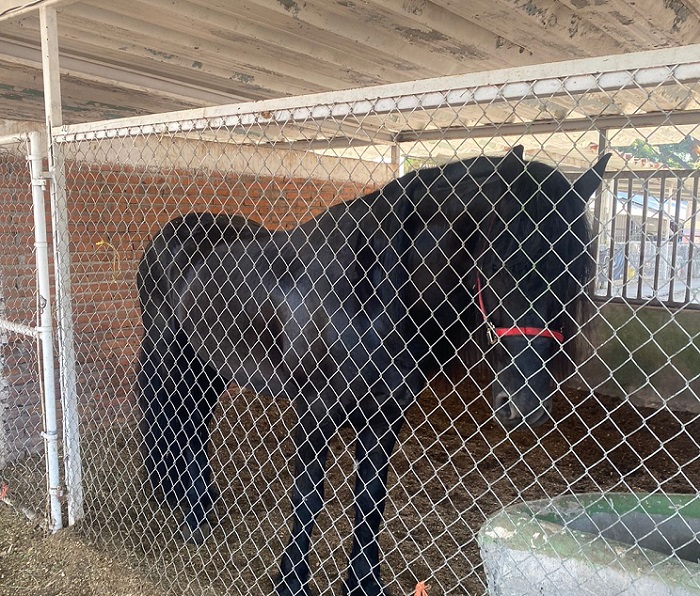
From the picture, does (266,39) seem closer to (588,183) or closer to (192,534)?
(588,183)

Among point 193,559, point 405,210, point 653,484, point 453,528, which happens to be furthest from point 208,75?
point 653,484

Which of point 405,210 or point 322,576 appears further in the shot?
point 322,576

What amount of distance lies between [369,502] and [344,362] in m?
0.72

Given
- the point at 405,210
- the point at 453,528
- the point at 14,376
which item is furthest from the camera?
the point at 14,376

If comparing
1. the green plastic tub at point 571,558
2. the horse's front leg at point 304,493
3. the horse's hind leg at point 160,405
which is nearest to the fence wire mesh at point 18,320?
the horse's hind leg at point 160,405

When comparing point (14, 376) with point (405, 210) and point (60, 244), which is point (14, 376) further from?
point (405, 210)

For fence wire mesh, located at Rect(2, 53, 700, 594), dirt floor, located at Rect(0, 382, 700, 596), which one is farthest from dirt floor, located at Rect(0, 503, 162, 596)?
fence wire mesh, located at Rect(2, 53, 700, 594)

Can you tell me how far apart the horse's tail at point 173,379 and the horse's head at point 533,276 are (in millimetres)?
2051

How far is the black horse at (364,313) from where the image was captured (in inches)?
63.2

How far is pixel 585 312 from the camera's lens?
5.71 ft

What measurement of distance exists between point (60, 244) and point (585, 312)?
92.7 inches

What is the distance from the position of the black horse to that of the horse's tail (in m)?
0.01

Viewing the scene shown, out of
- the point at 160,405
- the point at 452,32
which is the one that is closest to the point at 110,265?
the point at 160,405

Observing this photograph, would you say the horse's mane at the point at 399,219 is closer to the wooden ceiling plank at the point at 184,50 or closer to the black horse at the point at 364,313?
the black horse at the point at 364,313
